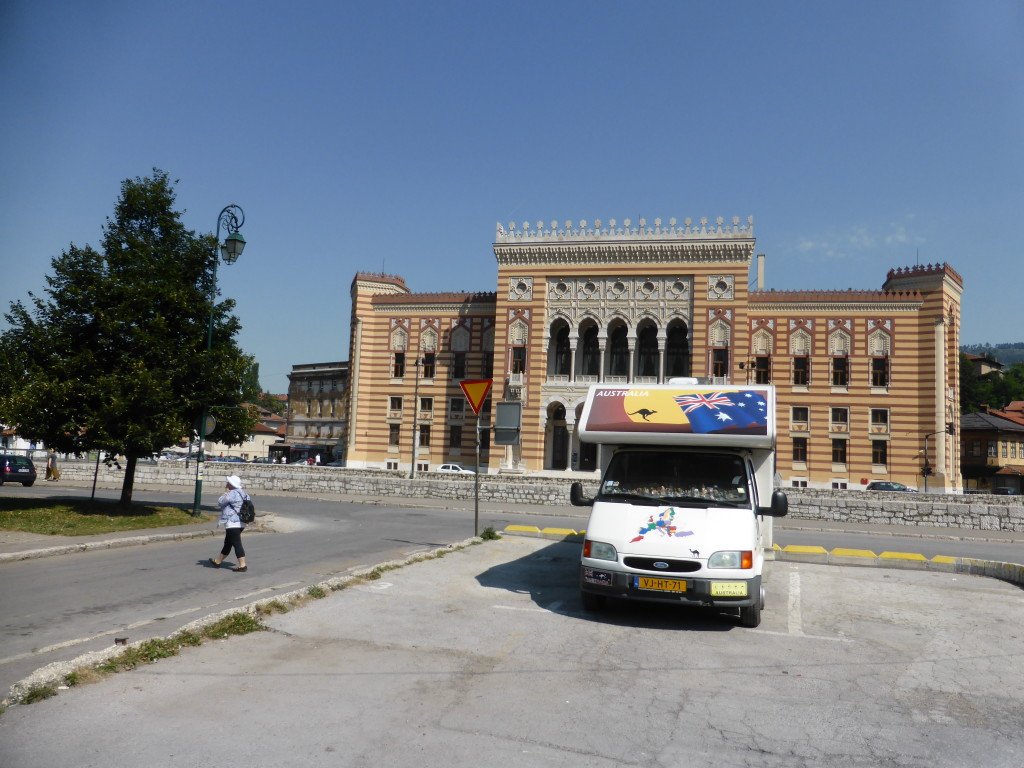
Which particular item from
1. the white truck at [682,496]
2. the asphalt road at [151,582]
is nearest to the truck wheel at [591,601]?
the white truck at [682,496]

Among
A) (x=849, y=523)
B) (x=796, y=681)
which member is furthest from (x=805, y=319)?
(x=796, y=681)

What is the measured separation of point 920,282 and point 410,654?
4632cm

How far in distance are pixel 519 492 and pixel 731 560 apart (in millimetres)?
22409

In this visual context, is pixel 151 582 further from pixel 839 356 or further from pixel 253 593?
pixel 839 356

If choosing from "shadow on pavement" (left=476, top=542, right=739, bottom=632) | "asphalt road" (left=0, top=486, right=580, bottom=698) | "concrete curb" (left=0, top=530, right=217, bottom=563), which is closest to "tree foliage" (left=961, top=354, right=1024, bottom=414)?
"asphalt road" (left=0, top=486, right=580, bottom=698)

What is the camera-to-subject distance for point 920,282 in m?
44.9

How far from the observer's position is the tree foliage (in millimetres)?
85000

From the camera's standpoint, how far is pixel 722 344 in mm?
44406

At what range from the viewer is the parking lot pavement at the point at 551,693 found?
4707mm

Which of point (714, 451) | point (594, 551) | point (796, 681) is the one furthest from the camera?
point (714, 451)

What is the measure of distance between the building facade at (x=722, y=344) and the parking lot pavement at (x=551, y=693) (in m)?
35.8

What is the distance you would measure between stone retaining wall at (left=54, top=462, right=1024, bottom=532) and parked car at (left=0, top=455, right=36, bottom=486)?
3026 millimetres

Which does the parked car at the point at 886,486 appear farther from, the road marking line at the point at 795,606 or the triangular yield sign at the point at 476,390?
the triangular yield sign at the point at 476,390

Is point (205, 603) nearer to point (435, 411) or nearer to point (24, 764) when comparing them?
point (24, 764)
